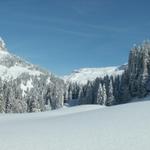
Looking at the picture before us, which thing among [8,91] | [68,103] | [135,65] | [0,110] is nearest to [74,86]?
[68,103]

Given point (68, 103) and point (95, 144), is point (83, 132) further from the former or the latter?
point (68, 103)

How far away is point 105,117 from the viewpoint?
1697 cm

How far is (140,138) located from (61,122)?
5322mm

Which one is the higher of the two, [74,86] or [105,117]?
[74,86]

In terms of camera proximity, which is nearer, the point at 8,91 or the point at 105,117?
the point at 105,117

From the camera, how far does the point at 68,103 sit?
17188 centimetres

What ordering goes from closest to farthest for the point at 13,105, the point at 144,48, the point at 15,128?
the point at 15,128 < the point at 13,105 < the point at 144,48

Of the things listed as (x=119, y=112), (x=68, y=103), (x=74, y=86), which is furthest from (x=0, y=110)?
(x=74, y=86)

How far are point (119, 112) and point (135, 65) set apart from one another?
95.5 meters

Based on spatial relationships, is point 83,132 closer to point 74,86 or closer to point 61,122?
point 61,122

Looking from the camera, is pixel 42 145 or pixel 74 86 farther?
pixel 74 86

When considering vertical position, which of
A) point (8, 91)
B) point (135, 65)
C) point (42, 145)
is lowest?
point (42, 145)

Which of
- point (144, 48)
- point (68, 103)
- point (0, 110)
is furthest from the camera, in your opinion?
point (68, 103)

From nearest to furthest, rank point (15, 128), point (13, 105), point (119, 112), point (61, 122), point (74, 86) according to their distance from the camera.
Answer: point (15, 128) < point (61, 122) < point (119, 112) < point (13, 105) < point (74, 86)
